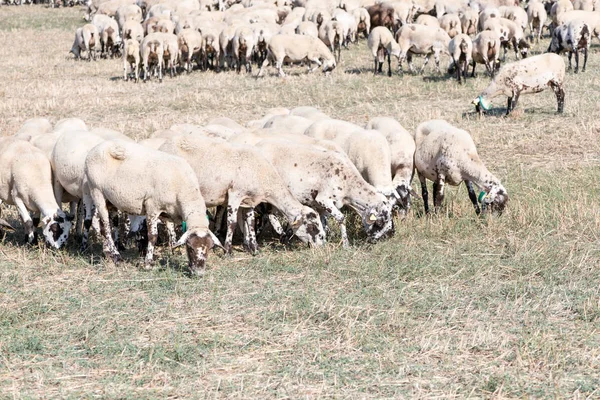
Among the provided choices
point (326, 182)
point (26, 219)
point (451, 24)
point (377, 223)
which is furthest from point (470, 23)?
point (26, 219)

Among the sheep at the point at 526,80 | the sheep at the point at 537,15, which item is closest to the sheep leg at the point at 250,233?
the sheep at the point at 526,80

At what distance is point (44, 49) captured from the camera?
107ft

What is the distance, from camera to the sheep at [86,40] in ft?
94.7

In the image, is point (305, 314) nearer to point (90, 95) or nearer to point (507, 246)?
point (507, 246)

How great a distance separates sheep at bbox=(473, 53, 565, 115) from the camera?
16672 mm

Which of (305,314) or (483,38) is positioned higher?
(483,38)

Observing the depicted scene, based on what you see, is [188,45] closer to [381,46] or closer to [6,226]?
[381,46]

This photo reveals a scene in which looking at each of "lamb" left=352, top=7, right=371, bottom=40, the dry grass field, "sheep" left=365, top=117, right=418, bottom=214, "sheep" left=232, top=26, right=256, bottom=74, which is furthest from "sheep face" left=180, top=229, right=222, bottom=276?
"lamb" left=352, top=7, right=371, bottom=40

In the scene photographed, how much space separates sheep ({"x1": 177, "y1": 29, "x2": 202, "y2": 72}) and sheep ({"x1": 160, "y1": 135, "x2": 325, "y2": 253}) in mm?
16384

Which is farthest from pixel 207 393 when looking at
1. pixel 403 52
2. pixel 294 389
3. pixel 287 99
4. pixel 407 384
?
pixel 403 52

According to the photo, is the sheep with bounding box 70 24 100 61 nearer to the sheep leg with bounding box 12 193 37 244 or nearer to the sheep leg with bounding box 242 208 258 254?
the sheep leg with bounding box 12 193 37 244

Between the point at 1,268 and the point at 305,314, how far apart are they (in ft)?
11.6

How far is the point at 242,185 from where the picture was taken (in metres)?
9.15

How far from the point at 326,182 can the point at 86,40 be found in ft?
71.2
